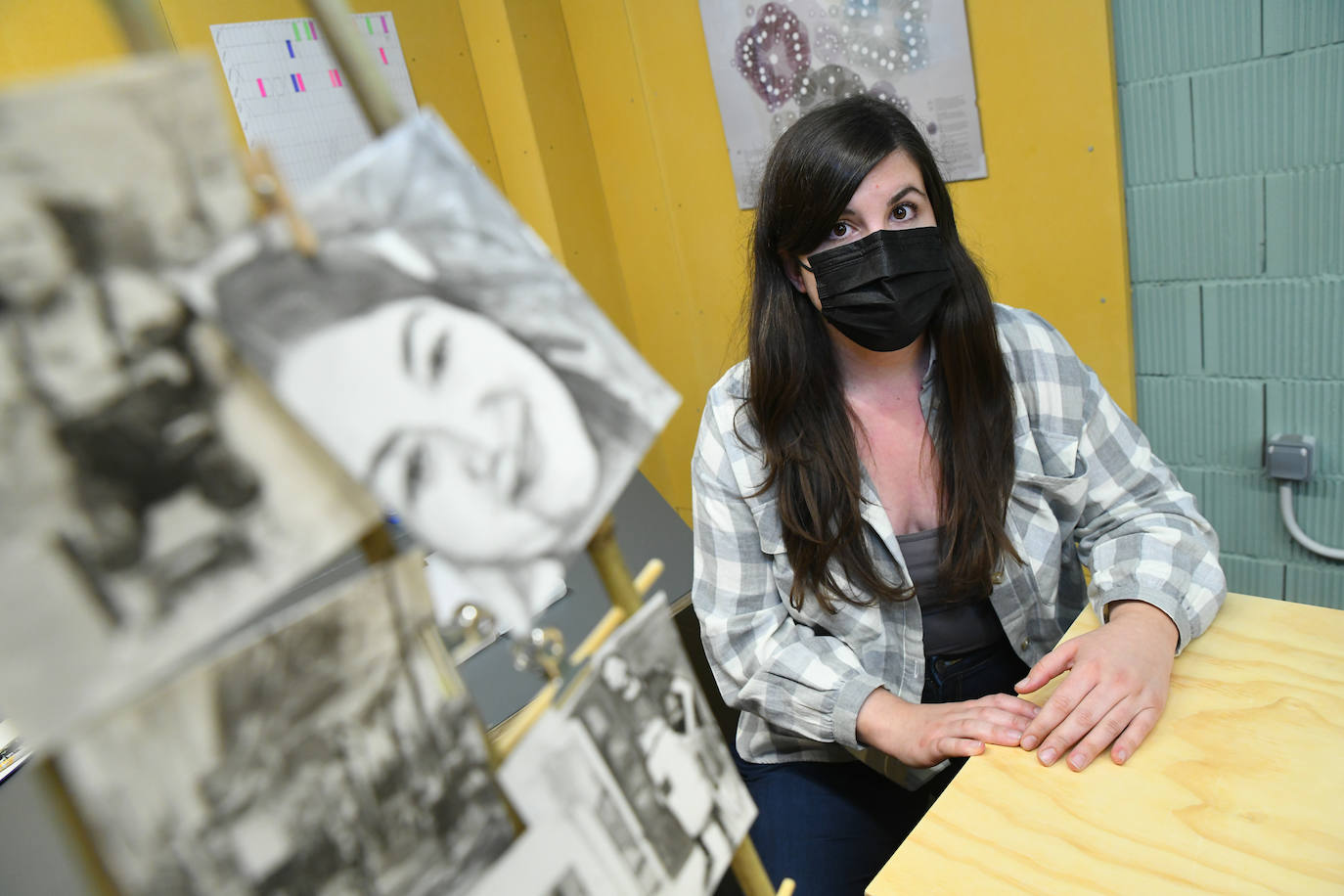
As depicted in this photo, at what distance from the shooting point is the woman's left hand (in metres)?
0.79

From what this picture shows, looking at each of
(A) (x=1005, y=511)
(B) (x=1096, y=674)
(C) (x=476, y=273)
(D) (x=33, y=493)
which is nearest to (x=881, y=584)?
(A) (x=1005, y=511)

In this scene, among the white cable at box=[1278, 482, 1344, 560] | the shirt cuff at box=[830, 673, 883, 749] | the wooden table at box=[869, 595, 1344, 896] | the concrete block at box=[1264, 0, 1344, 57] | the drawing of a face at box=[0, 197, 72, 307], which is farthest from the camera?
the white cable at box=[1278, 482, 1344, 560]

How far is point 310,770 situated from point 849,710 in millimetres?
778

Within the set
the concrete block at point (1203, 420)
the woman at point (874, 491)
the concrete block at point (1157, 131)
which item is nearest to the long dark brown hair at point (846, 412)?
the woman at point (874, 491)

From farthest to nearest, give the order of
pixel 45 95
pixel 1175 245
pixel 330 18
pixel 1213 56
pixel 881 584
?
pixel 1175 245, pixel 1213 56, pixel 881 584, pixel 330 18, pixel 45 95

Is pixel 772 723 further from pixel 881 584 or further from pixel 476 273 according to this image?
pixel 476 273

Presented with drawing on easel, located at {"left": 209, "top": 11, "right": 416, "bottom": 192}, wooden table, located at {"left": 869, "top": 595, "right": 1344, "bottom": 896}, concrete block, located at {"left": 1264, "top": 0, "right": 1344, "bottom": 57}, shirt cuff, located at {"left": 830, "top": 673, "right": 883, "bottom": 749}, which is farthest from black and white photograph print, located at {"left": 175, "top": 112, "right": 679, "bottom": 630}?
drawing on easel, located at {"left": 209, "top": 11, "right": 416, "bottom": 192}

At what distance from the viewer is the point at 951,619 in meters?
1.18

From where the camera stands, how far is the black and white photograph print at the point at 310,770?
1.04 ft

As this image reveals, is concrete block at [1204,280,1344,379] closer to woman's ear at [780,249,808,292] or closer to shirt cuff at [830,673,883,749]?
woman's ear at [780,249,808,292]

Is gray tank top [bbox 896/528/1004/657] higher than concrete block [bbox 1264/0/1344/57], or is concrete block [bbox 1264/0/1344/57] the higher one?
concrete block [bbox 1264/0/1344/57]

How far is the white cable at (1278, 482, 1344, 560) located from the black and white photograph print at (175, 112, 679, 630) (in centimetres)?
157

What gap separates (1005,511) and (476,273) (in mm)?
929

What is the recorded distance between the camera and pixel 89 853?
315 millimetres
